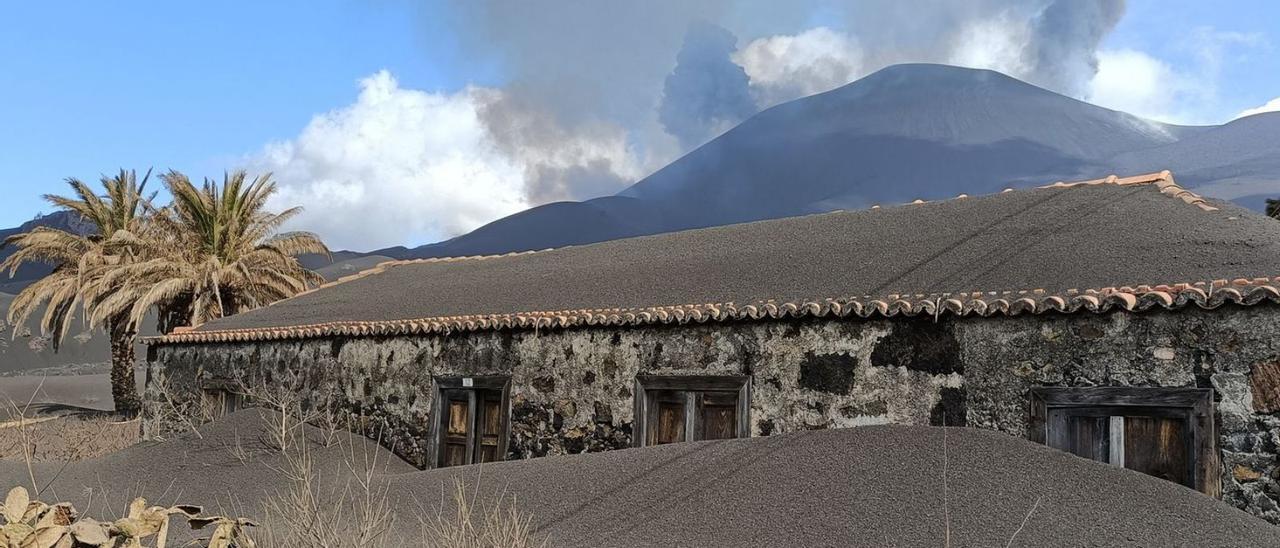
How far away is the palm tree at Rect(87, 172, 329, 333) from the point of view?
71.5ft

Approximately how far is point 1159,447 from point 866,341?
2.67m

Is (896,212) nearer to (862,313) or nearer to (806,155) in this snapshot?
(862,313)

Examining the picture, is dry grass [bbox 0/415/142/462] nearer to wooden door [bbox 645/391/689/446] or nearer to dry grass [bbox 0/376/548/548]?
dry grass [bbox 0/376/548/548]

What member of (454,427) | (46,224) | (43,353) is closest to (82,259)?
(454,427)

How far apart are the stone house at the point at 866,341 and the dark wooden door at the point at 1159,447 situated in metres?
0.02

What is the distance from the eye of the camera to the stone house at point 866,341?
25.9 feet

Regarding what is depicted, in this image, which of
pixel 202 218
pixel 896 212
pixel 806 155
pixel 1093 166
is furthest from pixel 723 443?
pixel 806 155

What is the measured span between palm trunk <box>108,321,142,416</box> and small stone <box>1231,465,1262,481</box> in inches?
956

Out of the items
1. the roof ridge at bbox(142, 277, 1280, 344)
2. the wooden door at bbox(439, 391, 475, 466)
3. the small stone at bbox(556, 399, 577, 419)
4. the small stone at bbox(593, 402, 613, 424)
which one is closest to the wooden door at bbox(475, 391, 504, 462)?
the wooden door at bbox(439, 391, 475, 466)

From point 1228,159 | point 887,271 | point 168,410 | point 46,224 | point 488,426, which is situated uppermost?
point 1228,159

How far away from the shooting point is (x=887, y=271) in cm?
1082

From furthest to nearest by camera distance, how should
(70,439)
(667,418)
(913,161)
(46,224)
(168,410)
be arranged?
(913,161) → (46,224) → (70,439) → (168,410) → (667,418)

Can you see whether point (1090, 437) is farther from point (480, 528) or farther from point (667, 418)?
point (480, 528)

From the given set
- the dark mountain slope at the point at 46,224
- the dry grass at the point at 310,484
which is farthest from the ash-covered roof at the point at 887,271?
the dark mountain slope at the point at 46,224
